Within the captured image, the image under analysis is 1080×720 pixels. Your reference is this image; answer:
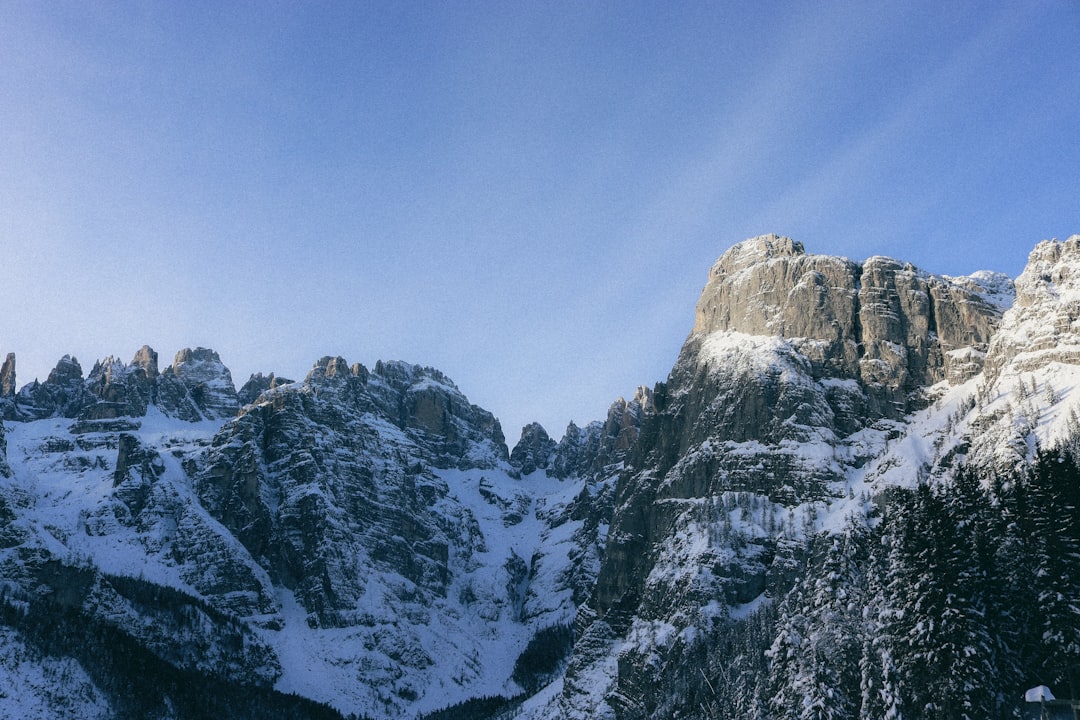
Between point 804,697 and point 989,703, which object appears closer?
point 989,703

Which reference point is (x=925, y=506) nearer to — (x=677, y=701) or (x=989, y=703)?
(x=989, y=703)

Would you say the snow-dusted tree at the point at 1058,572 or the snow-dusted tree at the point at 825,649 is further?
the snow-dusted tree at the point at 825,649

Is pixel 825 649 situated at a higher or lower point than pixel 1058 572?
lower

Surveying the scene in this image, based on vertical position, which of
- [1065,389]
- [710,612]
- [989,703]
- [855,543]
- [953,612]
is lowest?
[989,703]

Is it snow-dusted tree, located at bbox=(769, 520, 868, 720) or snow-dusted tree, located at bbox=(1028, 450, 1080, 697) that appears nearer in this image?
snow-dusted tree, located at bbox=(1028, 450, 1080, 697)

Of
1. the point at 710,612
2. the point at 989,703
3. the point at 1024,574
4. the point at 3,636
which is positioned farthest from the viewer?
the point at 3,636

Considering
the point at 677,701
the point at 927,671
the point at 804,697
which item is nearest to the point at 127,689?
the point at 677,701

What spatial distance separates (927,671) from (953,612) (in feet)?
16.4

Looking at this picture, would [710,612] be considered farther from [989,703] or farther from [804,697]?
[989,703]

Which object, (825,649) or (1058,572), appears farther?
(825,649)

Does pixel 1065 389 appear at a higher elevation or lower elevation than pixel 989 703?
higher

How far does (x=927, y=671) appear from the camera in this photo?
261 feet

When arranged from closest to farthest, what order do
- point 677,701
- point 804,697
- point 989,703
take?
point 989,703 → point 804,697 → point 677,701

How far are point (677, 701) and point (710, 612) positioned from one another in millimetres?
22528
